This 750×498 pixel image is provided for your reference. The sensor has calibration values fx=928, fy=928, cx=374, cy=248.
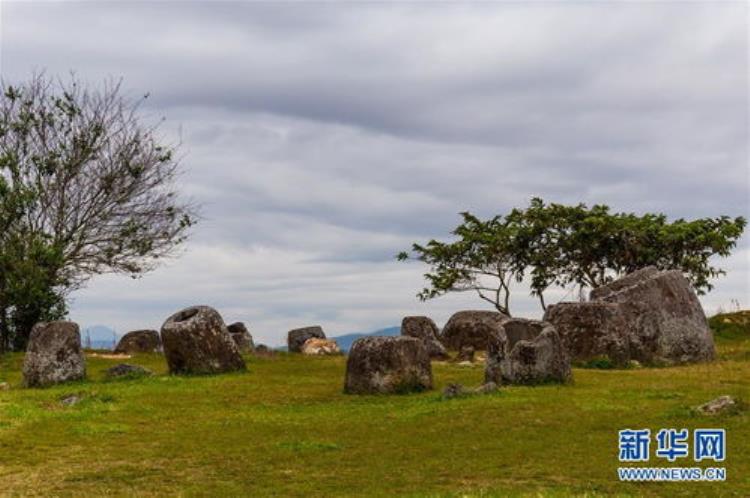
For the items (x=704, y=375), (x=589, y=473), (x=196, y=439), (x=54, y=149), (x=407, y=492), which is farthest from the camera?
(x=54, y=149)

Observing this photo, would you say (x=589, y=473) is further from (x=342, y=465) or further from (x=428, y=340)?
(x=428, y=340)

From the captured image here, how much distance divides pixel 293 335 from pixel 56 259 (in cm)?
1322

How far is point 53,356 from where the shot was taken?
100 ft

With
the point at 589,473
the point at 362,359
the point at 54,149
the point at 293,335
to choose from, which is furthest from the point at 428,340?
the point at 589,473

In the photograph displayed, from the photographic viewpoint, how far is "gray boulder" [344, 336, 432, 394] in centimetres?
2595

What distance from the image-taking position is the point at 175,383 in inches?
1152

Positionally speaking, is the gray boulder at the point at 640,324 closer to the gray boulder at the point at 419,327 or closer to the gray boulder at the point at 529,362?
the gray boulder at the point at 529,362

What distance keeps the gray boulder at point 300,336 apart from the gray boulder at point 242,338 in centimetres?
350

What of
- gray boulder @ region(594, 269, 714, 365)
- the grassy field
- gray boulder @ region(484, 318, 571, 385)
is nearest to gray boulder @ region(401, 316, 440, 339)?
gray boulder @ region(594, 269, 714, 365)

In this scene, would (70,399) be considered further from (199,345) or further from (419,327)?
(419,327)

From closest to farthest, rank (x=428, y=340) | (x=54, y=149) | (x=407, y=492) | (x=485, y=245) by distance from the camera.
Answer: (x=407, y=492) < (x=428, y=340) < (x=54, y=149) < (x=485, y=245)

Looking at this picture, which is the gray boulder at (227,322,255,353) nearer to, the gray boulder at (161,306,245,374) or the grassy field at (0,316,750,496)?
the gray boulder at (161,306,245,374)

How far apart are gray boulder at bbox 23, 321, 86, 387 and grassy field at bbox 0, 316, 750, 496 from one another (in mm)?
1184

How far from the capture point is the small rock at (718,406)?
19156 mm
